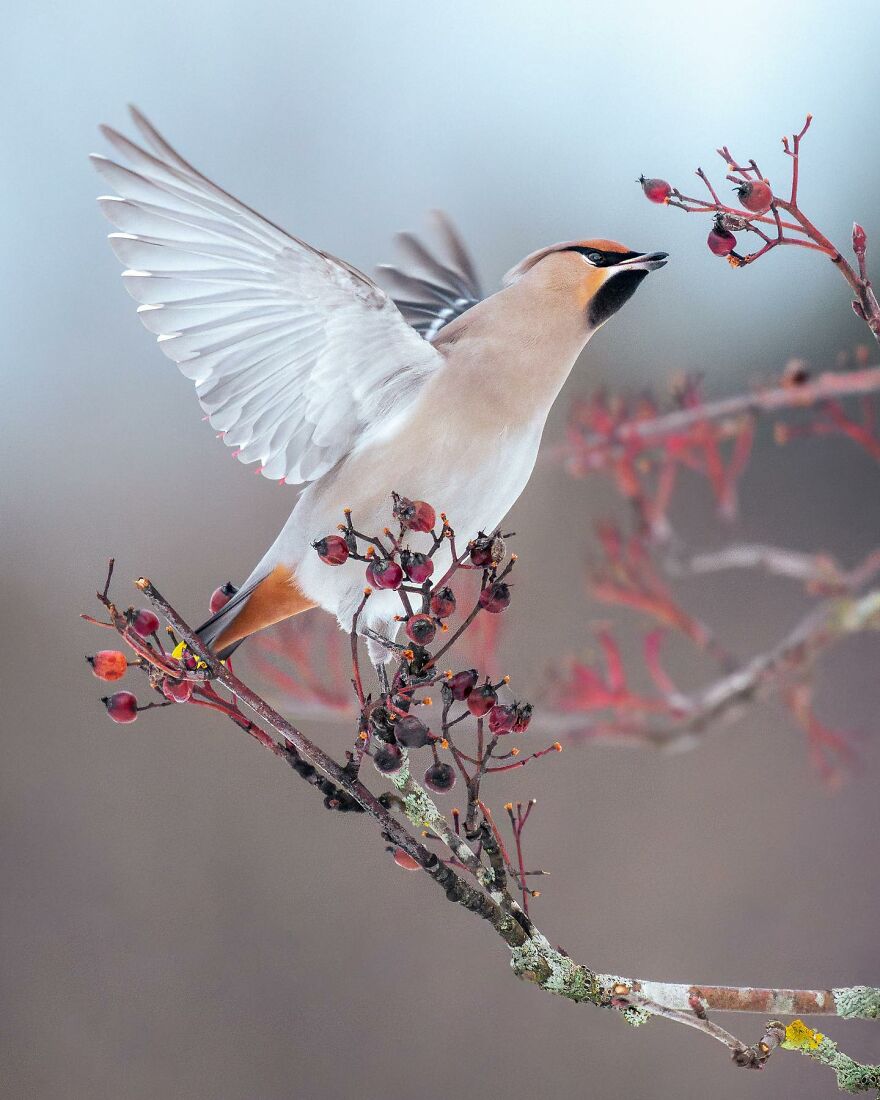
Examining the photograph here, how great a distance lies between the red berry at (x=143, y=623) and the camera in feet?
1.81

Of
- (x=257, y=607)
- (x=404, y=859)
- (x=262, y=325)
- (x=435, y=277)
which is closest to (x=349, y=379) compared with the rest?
(x=262, y=325)

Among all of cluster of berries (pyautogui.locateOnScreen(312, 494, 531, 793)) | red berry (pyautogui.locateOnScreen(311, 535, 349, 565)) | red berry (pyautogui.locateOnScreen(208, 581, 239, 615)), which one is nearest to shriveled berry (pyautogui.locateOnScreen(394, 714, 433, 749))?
cluster of berries (pyautogui.locateOnScreen(312, 494, 531, 793))

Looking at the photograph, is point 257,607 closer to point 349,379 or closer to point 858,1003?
point 349,379

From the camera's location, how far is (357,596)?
0.79m

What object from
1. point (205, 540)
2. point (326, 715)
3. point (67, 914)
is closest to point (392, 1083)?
point (67, 914)

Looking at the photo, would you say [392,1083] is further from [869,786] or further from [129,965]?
[869,786]

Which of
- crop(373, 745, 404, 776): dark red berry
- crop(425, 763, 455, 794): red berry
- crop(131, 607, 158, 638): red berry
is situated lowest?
crop(131, 607, 158, 638): red berry

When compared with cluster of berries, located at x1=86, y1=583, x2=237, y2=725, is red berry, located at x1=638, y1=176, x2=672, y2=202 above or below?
above

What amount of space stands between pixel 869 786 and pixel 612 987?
2700mm

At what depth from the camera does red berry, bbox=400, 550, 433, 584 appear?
1.91 feet

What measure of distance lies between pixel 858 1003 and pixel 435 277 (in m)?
0.91

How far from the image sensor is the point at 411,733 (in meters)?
0.56

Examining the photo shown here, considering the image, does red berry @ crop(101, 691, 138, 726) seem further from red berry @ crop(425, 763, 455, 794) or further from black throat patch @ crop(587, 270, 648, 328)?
black throat patch @ crop(587, 270, 648, 328)

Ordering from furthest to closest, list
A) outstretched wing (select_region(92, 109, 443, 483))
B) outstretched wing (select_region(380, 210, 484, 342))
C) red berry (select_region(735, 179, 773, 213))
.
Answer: outstretched wing (select_region(380, 210, 484, 342))
outstretched wing (select_region(92, 109, 443, 483))
red berry (select_region(735, 179, 773, 213))
